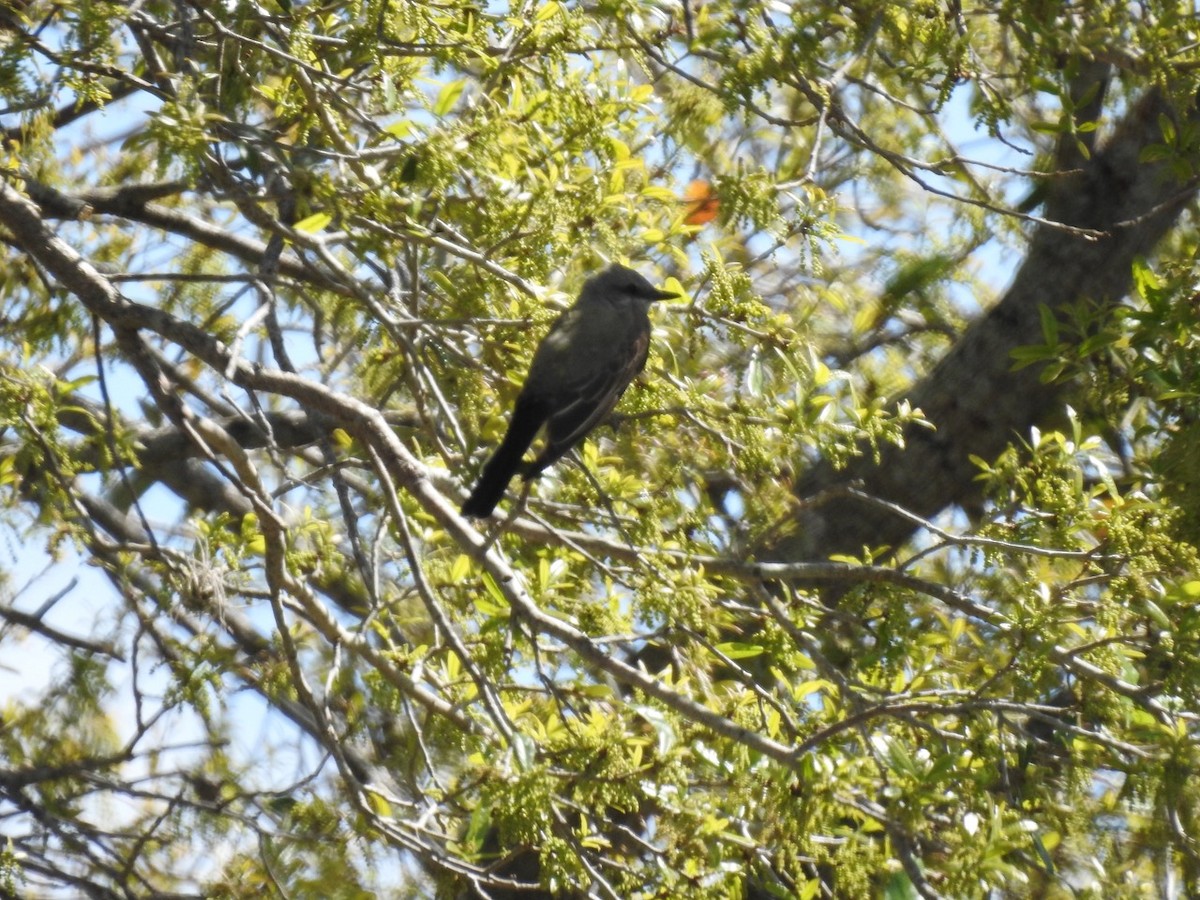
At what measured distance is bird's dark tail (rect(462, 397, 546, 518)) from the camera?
403cm

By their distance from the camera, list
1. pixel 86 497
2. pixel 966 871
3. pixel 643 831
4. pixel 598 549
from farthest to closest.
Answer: pixel 86 497, pixel 643 831, pixel 598 549, pixel 966 871

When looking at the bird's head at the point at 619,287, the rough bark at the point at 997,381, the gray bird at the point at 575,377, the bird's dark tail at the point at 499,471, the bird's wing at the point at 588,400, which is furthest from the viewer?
the rough bark at the point at 997,381

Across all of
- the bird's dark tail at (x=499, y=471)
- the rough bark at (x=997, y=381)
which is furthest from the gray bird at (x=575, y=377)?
the rough bark at (x=997, y=381)

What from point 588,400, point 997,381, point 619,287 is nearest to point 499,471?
point 588,400

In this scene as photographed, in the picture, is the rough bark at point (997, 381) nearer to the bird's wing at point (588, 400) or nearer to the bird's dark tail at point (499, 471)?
the bird's wing at point (588, 400)

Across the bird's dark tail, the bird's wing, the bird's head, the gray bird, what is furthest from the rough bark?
the bird's dark tail

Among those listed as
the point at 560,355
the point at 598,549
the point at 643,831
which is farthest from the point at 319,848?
the point at 560,355

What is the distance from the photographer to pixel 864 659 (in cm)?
429

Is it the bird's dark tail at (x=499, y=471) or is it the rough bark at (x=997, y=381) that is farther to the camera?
the rough bark at (x=997, y=381)

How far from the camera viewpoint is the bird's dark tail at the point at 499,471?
403cm

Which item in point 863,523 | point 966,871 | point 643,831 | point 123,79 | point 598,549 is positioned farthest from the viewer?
point 863,523

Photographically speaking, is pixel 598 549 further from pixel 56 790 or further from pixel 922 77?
pixel 56 790

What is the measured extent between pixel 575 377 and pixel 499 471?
72cm

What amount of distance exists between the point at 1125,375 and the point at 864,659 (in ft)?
4.02
